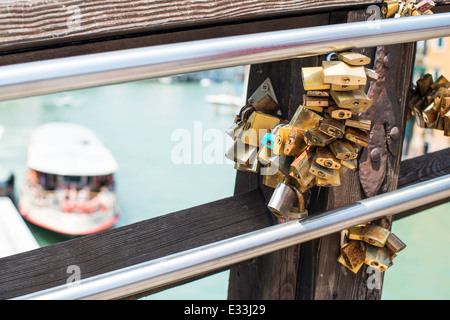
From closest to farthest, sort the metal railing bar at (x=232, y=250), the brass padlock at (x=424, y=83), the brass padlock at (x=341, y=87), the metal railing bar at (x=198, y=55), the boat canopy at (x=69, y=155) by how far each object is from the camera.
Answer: the metal railing bar at (x=198, y=55), the metal railing bar at (x=232, y=250), the brass padlock at (x=341, y=87), the brass padlock at (x=424, y=83), the boat canopy at (x=69, y=155)

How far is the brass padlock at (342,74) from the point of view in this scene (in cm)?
69

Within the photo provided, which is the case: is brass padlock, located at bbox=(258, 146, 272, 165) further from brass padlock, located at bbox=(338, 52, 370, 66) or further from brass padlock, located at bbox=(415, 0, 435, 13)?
brass padlock, located at bbox=(415, 0, 435, 13)

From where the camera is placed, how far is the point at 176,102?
3194 cm

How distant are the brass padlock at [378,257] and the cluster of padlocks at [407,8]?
41cm

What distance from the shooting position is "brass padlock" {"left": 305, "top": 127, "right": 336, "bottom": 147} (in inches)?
29.0

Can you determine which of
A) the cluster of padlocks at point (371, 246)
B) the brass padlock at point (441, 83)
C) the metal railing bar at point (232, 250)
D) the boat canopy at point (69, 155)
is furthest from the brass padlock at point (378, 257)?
the boat canopy at point (69, 155)

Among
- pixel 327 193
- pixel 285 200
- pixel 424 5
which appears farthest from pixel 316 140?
pixel 424 5

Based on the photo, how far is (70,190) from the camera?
15.8 meters

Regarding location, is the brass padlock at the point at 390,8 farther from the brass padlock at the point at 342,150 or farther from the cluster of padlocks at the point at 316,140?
the brass padlock at the point at 342,150

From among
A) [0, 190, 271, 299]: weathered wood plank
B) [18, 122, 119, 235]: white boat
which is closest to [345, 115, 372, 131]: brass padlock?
[0, 190, 271, 299]: weathered wood plank

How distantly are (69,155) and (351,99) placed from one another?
660 inches

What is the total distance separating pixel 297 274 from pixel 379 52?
481 mm

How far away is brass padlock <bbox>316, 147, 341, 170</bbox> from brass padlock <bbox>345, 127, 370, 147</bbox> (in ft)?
0.12
